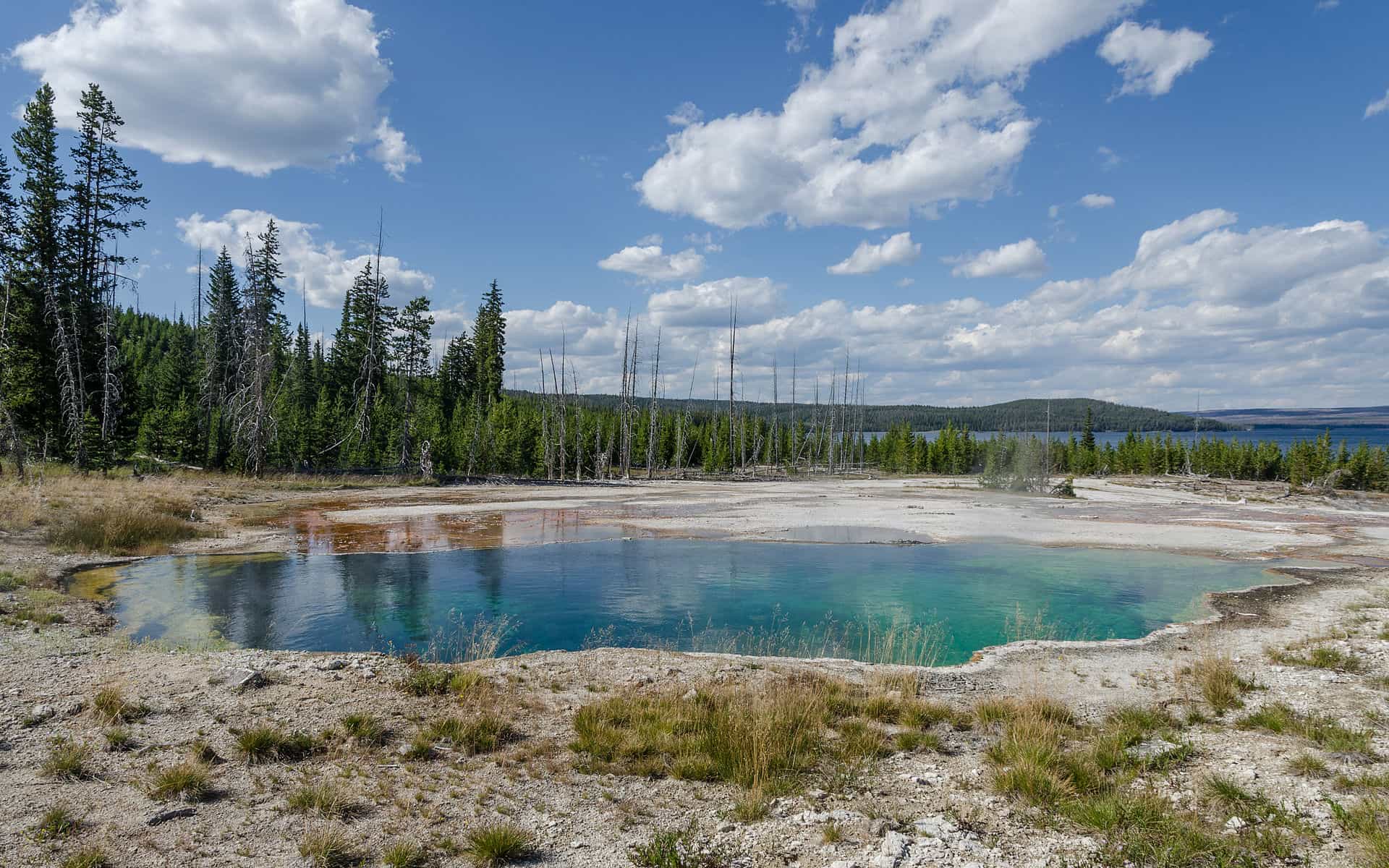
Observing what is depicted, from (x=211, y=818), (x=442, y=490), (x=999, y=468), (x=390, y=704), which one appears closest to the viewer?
(x=211, y=818)

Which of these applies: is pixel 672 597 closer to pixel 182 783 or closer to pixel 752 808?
pixel 752 808

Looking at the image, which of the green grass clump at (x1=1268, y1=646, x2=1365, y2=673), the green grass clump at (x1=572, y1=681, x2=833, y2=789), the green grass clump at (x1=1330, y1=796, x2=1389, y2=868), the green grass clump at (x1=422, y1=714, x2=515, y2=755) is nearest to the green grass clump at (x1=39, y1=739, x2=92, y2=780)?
the green grass clump at (x1=422, y1=714, x2=515, y2=755)

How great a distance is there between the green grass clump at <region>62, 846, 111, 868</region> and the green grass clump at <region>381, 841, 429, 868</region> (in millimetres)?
1922

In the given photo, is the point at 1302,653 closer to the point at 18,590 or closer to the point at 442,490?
the point at 18,590

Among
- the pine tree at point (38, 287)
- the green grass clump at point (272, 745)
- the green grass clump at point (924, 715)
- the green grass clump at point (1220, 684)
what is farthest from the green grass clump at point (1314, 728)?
the pine tree at point (38, 287)

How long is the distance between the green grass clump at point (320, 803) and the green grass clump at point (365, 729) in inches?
48.4

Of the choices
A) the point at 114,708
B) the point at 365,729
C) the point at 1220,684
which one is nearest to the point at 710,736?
the point at 365,729

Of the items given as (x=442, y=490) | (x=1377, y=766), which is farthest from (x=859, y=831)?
(x=442, y=490)

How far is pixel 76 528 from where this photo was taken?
835 inches

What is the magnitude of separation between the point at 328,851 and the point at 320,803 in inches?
36.8

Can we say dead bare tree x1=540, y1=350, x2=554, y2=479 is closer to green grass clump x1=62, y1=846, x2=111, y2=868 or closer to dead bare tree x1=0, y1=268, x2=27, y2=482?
dead bare tree x1=0, y1=268, x2=27, y2=482

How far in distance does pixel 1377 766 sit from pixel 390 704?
10.9 meters

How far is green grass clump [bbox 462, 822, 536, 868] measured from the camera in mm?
5266

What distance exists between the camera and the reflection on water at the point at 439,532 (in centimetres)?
2591
